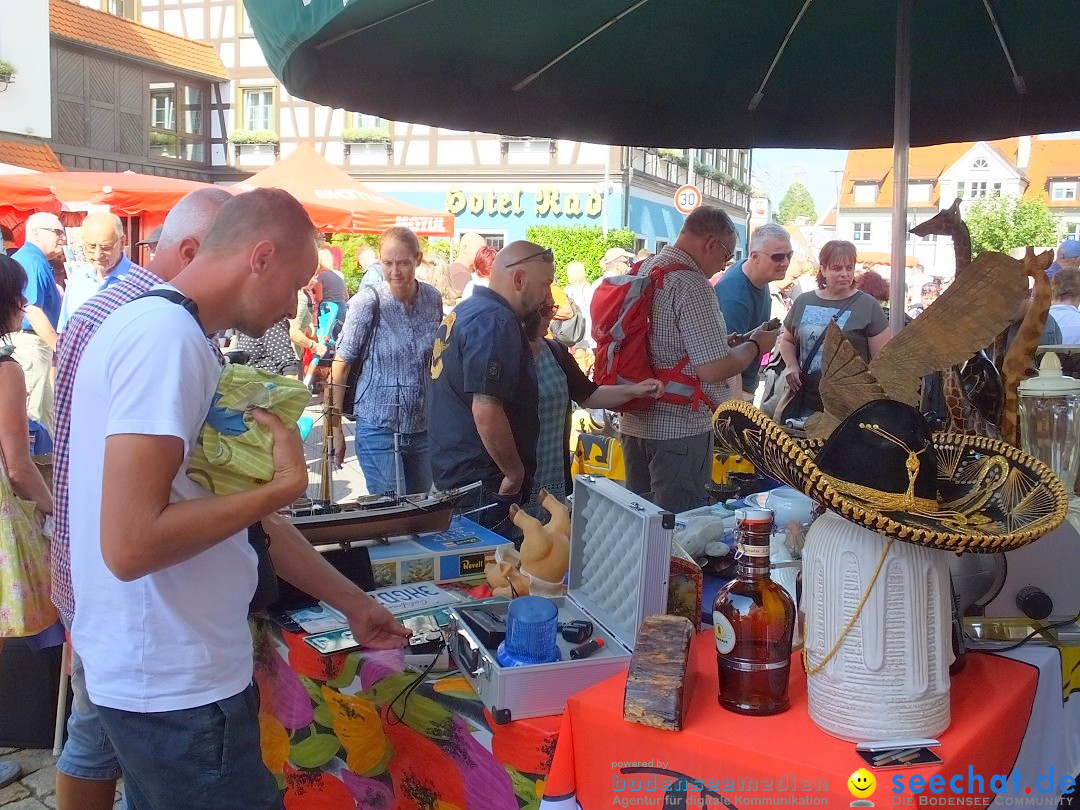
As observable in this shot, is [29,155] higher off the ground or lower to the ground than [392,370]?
higher

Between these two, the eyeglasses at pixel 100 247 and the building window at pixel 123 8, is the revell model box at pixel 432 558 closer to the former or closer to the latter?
the eyeglasses at pixel 100 247

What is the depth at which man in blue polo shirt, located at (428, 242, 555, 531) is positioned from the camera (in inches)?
116

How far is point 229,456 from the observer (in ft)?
4.49

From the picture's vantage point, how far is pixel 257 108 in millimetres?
23156

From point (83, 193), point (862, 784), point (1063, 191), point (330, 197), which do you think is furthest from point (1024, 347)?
point (1063, 191)

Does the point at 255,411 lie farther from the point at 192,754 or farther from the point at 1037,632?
the point at 1037,632

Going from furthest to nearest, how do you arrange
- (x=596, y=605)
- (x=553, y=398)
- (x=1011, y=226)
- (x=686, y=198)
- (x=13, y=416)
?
(x=1011, y=226) < (x=686, y=198) < (x=553, y=398) < (x=13, y=416) < (x=596, y=605)

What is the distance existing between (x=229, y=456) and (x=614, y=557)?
701 mm

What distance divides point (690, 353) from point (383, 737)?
216 cm

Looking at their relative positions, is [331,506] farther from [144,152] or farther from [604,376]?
[144,152]

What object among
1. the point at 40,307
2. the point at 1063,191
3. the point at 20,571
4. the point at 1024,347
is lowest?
the point at 20,571

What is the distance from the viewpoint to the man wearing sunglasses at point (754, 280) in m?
4.79

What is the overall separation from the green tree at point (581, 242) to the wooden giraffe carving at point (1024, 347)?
653 inches

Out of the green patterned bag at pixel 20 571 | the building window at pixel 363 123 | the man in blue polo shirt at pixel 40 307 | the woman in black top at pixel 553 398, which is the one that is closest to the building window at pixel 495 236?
the building window at pixel 363 123
